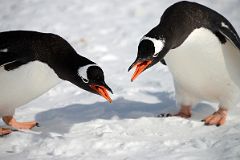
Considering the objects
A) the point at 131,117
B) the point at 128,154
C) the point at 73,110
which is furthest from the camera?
the point at 73,110

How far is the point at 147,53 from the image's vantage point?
153 inches

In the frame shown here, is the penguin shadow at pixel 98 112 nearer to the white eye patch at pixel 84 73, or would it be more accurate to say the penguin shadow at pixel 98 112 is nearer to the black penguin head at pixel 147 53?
the white eye patch at pixel 84 73

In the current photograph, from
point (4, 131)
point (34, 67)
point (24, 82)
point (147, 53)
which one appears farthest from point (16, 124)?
point (147, 53)

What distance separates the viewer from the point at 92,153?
3896 mm

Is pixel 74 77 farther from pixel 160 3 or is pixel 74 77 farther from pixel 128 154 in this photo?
pixel 160 3

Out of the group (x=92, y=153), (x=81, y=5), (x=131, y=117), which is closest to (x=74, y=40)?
(x=81, y=5)

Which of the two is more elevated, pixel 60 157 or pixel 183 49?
pixel 183 49

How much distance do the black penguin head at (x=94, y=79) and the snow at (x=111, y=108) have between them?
46cm

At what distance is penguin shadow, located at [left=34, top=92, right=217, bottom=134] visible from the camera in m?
4.95

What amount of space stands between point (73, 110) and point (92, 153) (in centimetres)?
162

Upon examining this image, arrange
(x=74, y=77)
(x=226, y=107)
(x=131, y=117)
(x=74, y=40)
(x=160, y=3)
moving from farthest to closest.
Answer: (x=160, y=3) < (x=74, y=40) < (x=131, y=117) < (x=226, y=107) < (x=74, y=77)

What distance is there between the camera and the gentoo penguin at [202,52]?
4262mm

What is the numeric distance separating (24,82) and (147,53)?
3.83 feet

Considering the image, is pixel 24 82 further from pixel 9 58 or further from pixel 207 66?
pixel 207 66
